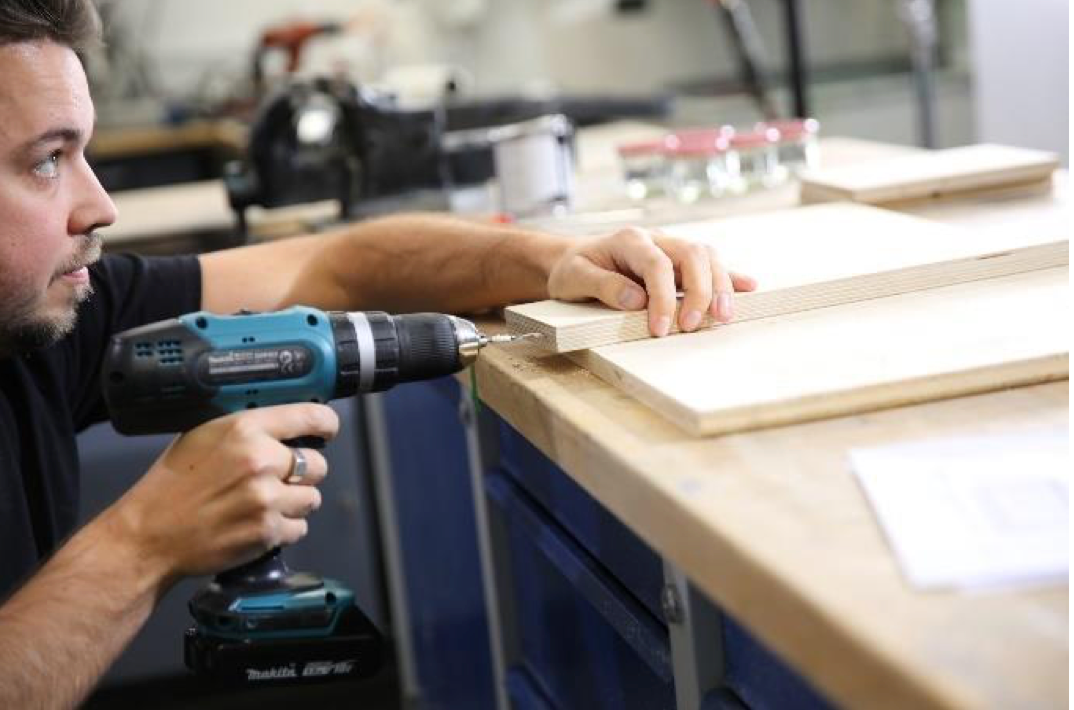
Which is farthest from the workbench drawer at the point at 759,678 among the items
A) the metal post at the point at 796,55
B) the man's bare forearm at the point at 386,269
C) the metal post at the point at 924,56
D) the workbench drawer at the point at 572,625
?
the metal post at the point at 924,56

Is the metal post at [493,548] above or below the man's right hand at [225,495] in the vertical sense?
below

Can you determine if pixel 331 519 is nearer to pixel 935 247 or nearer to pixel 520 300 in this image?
pixel 520 300

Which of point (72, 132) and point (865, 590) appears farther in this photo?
point (72, 132)

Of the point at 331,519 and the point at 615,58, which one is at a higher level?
the point at 615,58

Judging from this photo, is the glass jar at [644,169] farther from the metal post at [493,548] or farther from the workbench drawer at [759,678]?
the workbench drawer at [759,678]

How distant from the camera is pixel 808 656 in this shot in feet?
2.27

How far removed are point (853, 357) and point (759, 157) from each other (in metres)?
1.09

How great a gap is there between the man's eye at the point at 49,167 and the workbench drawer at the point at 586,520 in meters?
0.50

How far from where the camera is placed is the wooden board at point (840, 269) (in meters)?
1.19

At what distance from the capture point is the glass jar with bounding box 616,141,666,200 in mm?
2105

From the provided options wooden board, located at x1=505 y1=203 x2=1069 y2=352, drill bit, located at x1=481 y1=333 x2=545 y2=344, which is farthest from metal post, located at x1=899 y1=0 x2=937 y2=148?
drill bit, located at x1=481 y1=333 x2=545 y2=344

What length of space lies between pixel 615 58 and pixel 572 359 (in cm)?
438

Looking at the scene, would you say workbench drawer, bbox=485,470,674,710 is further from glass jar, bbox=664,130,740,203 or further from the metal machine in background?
the metal machine in background

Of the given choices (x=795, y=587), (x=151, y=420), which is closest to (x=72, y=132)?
(x=151, y=420)
